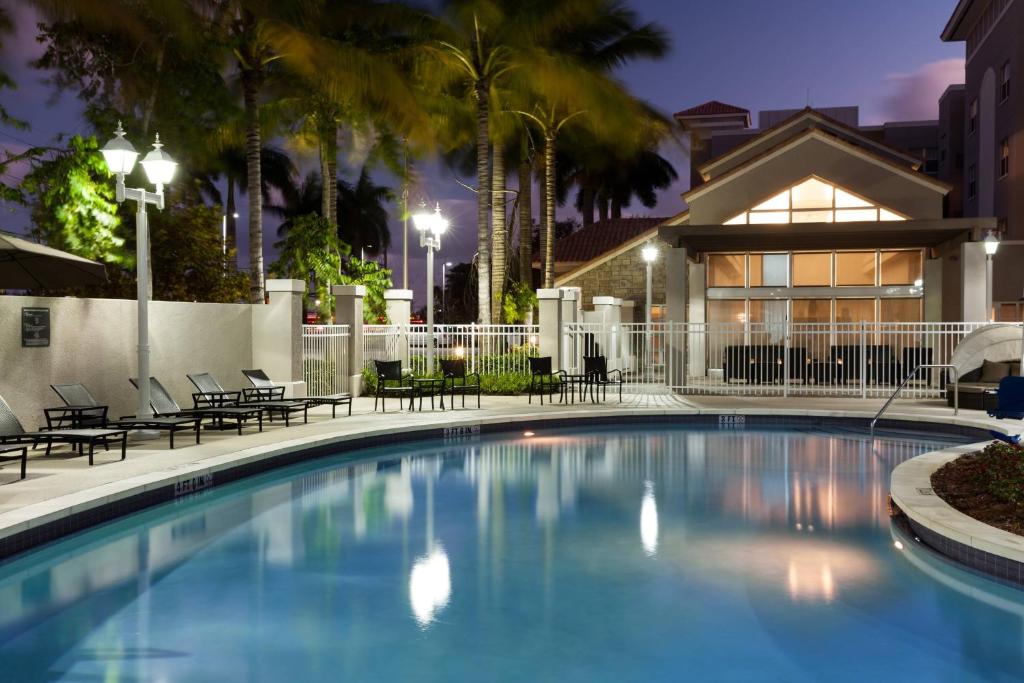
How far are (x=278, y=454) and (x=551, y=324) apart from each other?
10031mm

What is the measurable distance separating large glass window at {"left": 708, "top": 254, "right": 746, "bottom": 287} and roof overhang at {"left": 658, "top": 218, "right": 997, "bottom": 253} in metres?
1.56

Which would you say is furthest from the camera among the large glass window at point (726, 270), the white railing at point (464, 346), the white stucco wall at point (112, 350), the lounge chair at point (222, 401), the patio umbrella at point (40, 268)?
the large glass window at point (726, 270)

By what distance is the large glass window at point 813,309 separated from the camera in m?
23.7

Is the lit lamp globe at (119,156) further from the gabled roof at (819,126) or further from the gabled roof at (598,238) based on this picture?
the gabled roof at (598,238)

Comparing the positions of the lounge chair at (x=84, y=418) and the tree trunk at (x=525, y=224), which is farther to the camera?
the tree trunk at (x=525, y=224)

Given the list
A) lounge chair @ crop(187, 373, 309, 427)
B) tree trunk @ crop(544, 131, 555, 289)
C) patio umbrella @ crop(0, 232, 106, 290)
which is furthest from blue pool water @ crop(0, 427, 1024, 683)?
tree trunk @ crop(544, 131, 555, 289)

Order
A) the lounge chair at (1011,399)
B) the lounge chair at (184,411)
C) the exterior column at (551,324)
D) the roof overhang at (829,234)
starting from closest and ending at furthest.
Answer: the lounge chair at (1011,399)
the lounge chair at (184,411)
the roof overhang at (829,234)
the exterior column at (551,324)

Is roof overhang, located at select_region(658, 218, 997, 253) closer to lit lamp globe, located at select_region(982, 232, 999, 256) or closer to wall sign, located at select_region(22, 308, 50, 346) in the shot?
lit lamp globe, located at select_region(982, 232, 999, 256)

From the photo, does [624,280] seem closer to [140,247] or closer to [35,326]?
[140,247]

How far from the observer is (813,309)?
78.2ft

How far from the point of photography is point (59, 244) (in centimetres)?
1783

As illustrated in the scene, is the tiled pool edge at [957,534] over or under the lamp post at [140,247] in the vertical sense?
under

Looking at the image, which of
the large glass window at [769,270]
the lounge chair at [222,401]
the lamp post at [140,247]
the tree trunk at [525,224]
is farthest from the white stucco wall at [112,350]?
the tree trunk at [525,224]

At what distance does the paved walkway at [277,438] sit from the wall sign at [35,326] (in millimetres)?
1558
